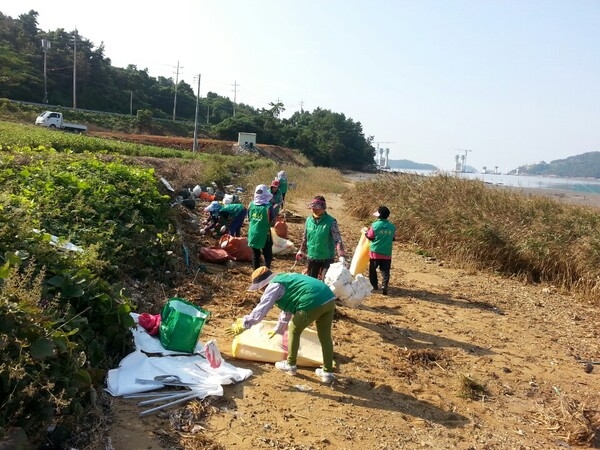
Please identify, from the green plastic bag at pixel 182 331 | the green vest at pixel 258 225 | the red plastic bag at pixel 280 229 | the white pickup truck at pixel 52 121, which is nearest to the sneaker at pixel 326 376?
the green plastic bag at pixel 182 331

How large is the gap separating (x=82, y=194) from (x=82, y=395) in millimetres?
4084

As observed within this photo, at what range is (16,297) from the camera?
288 centimetres

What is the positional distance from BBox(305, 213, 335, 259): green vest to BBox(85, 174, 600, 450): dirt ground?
86 centimetres

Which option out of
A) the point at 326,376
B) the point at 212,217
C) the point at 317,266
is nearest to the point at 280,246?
the point at 212,217

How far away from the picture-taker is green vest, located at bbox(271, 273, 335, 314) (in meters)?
4.15

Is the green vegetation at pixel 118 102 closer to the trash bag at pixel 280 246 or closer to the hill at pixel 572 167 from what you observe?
the trash bag at pixel 280 246

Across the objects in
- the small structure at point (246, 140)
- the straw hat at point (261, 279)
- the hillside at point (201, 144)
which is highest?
the small structure at point (246, 140)

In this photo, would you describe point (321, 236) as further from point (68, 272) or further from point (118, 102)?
point (118, 102)

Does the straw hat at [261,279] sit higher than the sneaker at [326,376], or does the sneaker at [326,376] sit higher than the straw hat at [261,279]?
the straw hat at [261,279]

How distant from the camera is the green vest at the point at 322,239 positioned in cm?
623

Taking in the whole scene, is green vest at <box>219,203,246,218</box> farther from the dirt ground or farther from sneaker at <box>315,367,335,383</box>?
sneaker at <box>315,367,335,383</box>

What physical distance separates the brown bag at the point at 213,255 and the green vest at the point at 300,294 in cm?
418

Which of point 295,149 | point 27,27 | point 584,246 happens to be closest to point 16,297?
point 584,246

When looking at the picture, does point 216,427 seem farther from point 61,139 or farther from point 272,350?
point 61,139
